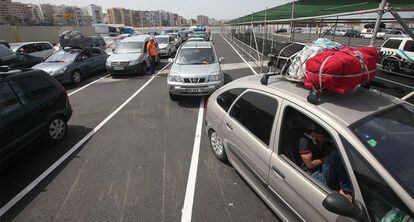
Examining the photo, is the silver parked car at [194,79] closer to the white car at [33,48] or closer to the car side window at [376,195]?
the car side window at [376,195]

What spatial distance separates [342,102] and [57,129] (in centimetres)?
534

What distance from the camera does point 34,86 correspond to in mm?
4582

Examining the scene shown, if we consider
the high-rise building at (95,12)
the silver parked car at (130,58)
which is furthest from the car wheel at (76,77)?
the high-rise building at (95,12)

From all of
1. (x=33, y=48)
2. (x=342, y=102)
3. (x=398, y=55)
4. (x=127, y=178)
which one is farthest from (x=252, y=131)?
(x=33, y=48)

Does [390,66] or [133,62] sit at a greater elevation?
[133,62]

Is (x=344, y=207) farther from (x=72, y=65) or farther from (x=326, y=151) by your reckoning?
(x=72, y=65)

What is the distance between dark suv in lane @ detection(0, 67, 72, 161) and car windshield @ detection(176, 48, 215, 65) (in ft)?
13.0

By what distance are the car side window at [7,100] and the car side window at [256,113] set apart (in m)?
3.75

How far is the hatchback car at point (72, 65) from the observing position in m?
9.54

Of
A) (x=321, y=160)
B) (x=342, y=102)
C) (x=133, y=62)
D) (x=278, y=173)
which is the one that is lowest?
(x=278, y=173)

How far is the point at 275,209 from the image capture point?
2.72 m

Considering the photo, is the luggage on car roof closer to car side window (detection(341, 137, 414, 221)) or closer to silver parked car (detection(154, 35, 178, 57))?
silver parked car (detection(154, 35, 178, 57))

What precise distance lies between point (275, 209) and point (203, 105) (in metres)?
4.74

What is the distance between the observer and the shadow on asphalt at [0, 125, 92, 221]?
3492 mm
